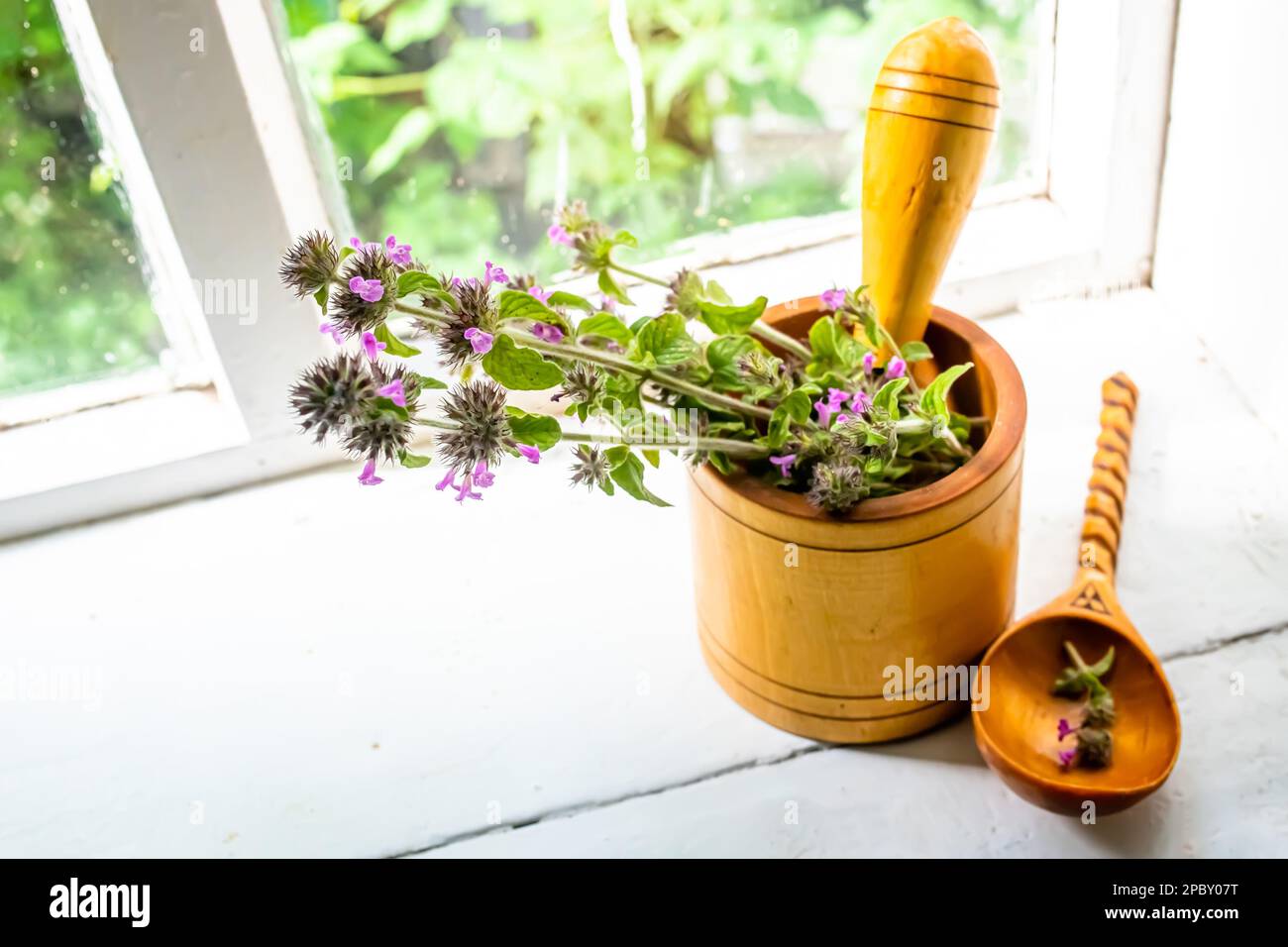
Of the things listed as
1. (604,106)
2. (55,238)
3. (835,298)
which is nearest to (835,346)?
(835,298)

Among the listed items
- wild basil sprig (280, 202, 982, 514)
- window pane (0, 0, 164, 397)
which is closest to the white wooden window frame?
window pane (0, 0, 164, 397)

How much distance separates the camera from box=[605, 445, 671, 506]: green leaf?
0.41 metres

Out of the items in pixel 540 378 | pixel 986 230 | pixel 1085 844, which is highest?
pixel 540 378

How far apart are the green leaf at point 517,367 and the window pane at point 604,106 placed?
1.00ft

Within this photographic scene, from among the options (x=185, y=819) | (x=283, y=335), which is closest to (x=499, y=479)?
(x=283, y=335)

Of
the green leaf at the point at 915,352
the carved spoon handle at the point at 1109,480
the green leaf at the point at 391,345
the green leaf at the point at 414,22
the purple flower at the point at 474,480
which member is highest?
the green leaf at the point at 414,22

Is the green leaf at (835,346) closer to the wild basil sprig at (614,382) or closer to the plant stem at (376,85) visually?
the wild basil sprig at (614,382)

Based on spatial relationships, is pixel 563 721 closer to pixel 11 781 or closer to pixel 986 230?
pixel 11 781

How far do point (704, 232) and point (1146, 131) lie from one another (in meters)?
0.25

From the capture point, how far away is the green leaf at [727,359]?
44 centimetres

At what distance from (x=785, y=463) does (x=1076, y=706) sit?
0.17 metres

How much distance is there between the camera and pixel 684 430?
439 millimetres

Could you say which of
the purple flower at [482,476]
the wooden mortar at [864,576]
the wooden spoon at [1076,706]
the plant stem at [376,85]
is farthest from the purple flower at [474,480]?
the plant stem at [376,85]

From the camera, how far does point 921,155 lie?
17.5 inches
